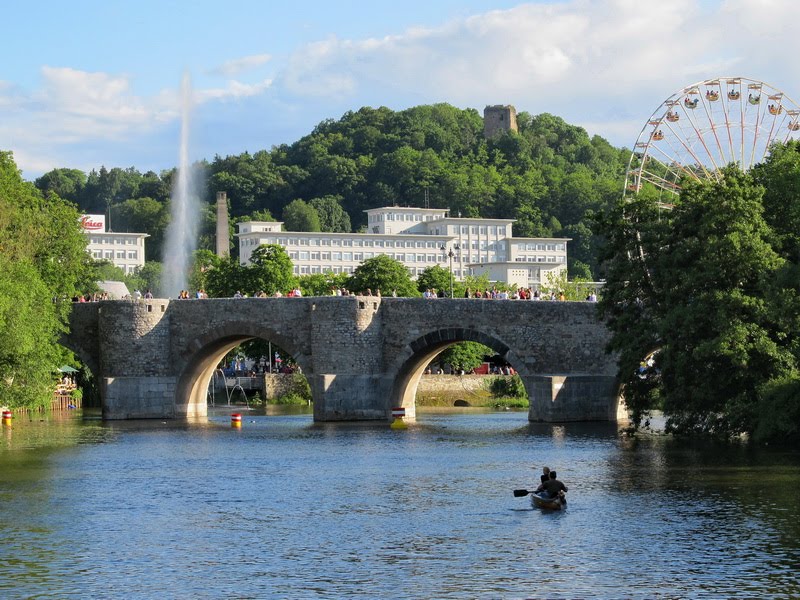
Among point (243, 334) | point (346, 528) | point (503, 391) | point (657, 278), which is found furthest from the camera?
point (503, 391)

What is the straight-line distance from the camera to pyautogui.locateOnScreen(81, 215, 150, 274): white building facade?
569 ft

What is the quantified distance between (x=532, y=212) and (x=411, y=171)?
15904mm

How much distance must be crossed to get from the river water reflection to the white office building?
11217 centimetres

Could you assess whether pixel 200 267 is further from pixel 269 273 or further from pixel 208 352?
pixel 208 352

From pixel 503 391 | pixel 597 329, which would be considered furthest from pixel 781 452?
pixel 503 391

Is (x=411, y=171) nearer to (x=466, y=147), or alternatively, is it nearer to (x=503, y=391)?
(x=466, y=147)

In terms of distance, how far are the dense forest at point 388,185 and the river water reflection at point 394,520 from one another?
421 ft

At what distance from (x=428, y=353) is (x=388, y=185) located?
123 meters

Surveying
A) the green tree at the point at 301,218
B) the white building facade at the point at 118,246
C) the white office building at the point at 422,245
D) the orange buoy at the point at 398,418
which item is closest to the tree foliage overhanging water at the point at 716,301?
the orange buoy at the point at 398,418

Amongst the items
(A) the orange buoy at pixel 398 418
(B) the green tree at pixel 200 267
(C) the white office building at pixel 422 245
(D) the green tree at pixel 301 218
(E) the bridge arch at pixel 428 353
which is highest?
(D) the green tree at pixel 301 218

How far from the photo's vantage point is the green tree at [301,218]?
177 m

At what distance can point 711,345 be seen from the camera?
46719 millimetres

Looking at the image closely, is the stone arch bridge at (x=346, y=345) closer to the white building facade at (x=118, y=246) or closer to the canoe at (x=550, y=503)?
the canoe at (x=550, y=503)

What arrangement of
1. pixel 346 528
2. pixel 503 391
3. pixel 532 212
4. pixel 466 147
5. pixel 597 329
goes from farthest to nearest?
1. pixel 466 147
2. pixel 532 212
3. pixel 503 391
4. pixel 597 329
5. pixel 346 528
